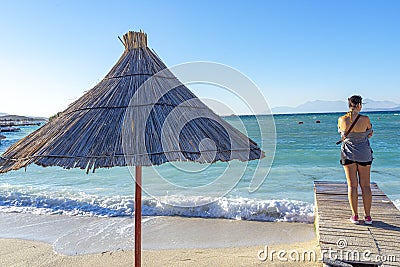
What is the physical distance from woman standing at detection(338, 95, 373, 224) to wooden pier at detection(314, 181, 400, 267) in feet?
0.69

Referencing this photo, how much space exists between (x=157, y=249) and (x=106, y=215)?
7.68 ft

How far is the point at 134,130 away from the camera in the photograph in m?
2.11

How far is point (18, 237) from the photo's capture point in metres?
5.32

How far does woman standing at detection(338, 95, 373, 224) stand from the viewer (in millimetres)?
3506

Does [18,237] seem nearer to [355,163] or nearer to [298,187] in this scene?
[355,163]

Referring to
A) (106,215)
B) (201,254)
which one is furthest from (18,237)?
(201,254)

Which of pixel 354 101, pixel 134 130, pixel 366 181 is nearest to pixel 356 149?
pixel 366 181

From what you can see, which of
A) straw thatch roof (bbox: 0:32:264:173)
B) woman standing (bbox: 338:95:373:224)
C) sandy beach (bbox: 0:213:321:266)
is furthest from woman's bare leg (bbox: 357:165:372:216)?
straw thatch roof (bbox: 0:32:264:173)

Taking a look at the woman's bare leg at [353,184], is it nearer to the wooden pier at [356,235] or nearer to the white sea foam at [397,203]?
the wooden pier at [356,235]

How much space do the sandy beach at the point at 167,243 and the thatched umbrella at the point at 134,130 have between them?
213cm

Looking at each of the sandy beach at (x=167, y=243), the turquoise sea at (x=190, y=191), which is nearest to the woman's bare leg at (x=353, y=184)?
the sandy beach at (x=167, y=243)

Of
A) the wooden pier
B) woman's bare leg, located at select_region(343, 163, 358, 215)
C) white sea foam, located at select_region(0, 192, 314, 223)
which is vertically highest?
woman's bare leg, located at select_region(343, 163, 358, 215)

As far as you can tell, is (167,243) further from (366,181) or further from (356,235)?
(366,181)

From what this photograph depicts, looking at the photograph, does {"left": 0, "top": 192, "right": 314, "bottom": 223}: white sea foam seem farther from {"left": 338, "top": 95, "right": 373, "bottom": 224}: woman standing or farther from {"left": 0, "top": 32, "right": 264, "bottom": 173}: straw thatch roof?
{"left": 0, "top": 32, "right": 264, "bottom": 173}: straw thatch roof
